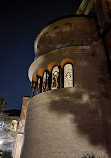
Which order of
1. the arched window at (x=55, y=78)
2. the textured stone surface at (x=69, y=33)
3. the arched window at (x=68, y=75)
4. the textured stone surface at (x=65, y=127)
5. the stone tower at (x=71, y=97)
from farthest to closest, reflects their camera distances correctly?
the textured stone surface at (x=69, y=33) → the arched window at (x=55, y=78) → the arched window at (x=68, y=75) → the stone tower at (x=71, y=97) → the textured stone surface at (x=65, y=127)

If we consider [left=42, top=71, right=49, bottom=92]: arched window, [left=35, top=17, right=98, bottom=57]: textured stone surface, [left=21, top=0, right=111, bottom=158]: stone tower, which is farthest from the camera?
[left=35, top=17, right=98, bottom=57]: textured stone surface

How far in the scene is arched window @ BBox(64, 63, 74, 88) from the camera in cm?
991

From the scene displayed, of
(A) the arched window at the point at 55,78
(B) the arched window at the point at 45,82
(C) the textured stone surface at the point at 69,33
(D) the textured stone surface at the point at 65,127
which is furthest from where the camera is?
(C) the textured stone surface at the point at 69,33

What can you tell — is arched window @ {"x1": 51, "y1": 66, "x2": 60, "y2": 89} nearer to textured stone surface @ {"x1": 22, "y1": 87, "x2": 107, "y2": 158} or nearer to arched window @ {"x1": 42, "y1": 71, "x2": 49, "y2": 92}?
arched window @ {"x1": 42, "y1": 71, "x2": 49, "y2": 92}

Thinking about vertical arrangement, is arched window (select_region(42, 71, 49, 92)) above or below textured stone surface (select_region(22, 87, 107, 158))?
above

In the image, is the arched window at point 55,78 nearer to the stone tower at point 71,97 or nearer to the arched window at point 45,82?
the stone tower at point 71,97

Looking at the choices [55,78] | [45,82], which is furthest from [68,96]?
[45,82]

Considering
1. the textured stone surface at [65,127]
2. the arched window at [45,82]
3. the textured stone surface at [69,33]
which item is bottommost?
the textured stone surface at [65,127]

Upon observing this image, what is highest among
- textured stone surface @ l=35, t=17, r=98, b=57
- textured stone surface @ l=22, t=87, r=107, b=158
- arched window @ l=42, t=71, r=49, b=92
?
textured stone surface @ l=35, t=17, r=98, b=57

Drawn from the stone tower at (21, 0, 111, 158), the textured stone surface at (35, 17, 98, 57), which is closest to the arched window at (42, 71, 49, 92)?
the stone tower at (21, 0, 111, 158)

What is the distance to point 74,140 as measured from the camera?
765cm

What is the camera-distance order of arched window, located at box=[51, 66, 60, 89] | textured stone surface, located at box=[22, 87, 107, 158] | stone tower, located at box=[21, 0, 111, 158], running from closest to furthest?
textured stone surface, located at box=[22, 87, 107, 158], stone tower, located at box=[21, 0, 111, 158], arched window, located at box=[51, 66, 60, 89]

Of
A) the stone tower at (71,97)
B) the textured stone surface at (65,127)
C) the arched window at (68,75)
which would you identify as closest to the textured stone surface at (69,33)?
the stone tower at (71,97)

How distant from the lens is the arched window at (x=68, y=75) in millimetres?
9914
